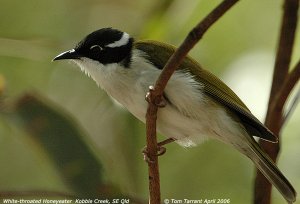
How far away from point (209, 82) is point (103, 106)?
83 cm

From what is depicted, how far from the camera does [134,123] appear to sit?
12.3 feet

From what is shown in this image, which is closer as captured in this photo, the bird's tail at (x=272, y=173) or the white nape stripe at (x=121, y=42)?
the bird's tail at (x=272, y=173)

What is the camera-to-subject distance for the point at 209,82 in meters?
3.38

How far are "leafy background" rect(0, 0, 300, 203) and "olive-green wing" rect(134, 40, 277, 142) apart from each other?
35 cm

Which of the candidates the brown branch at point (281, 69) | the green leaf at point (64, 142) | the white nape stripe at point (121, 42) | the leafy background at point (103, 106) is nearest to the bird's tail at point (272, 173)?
the brown branch at point (281, 69)

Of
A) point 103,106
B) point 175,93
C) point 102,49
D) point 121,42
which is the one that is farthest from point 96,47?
point 103,106

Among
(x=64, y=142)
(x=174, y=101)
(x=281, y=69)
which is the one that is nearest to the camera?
(x=281, y=69)

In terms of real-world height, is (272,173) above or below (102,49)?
below

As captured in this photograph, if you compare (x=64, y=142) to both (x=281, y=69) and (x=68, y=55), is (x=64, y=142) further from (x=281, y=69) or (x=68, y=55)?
(x=281, y=69)

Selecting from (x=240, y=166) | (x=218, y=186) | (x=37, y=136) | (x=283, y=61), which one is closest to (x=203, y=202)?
(x=218, y=186)

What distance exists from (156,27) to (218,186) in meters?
1.02

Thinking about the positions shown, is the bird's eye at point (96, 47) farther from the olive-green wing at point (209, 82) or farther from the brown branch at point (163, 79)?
the brown branch at point (163, 79)

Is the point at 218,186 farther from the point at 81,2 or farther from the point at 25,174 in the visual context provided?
the point at 81,2

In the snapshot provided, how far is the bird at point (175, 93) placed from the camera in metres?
3.16
